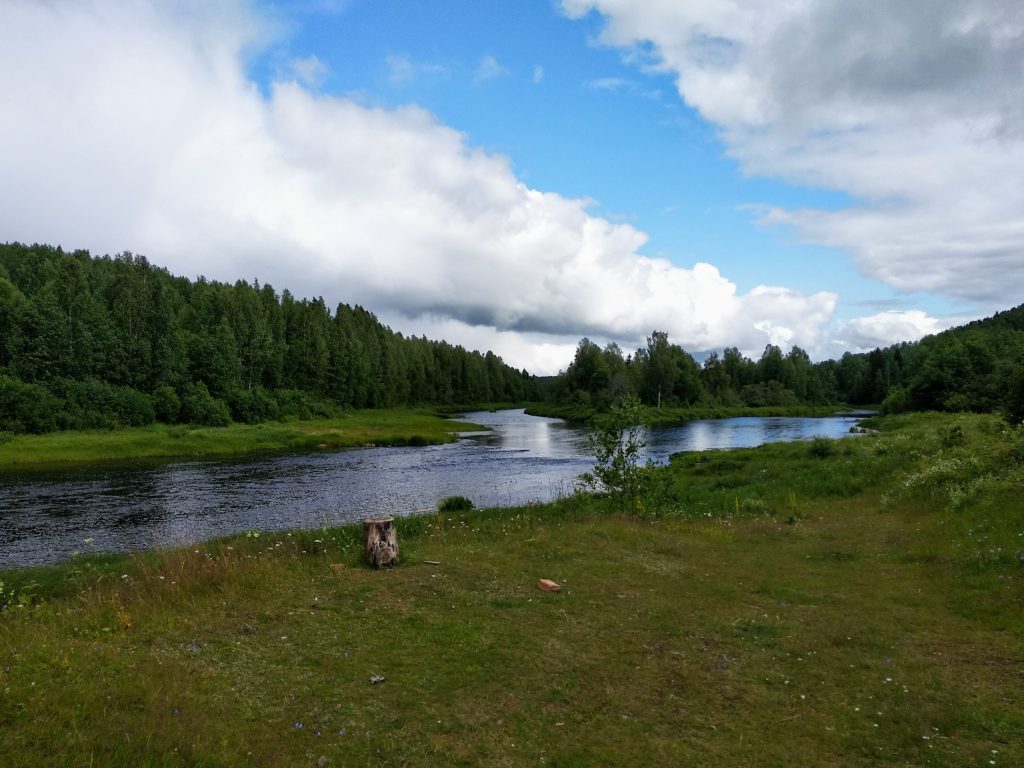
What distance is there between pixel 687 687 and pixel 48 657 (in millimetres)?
8403

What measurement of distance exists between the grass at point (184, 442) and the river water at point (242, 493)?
8.25 metres

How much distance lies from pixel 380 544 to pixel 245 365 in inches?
3975

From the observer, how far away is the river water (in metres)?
26.5

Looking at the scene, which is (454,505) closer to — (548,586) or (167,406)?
(548,586)

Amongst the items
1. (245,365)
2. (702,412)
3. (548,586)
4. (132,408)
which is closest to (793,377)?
(702,412)

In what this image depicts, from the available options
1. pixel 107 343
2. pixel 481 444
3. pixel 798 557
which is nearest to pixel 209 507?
pixel 798 557

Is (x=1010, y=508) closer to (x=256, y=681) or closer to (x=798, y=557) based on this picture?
(x=798, y=557)

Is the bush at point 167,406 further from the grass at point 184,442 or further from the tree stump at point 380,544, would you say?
the tree stump at point 380,544

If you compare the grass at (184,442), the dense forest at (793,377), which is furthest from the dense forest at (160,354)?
the dense forest at (793,377)

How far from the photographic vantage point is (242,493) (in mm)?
36875

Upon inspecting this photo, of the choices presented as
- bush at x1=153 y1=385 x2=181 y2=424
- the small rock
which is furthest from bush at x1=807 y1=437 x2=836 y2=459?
bush at x1=153 y1=385 x2=181 y2=424

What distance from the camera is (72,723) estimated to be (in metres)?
6.05

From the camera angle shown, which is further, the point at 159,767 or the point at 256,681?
the point at 256,681

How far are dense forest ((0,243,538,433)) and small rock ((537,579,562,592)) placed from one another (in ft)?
226
